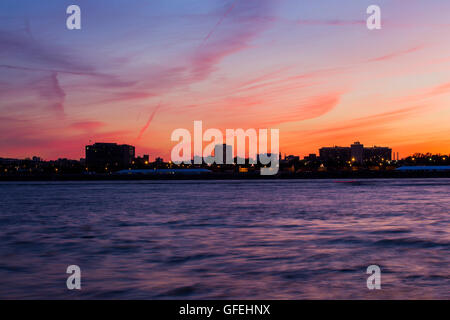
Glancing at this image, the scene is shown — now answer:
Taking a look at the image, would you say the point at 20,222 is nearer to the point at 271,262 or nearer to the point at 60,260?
the point at 60,260

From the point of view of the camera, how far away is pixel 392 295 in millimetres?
11586

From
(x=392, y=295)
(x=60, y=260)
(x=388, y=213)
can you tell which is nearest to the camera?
(x=392, y=295)

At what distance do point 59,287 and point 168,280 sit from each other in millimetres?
3084

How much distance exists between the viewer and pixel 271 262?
53.5ft

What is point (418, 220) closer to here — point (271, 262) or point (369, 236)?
point (369, 236)

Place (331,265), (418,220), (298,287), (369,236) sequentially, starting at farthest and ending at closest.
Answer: (418,220)
(369,236)
(331,265)
(298,287)

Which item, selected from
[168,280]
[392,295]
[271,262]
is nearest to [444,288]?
[392,295]

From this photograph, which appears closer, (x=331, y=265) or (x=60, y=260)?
(x=331, y=265)

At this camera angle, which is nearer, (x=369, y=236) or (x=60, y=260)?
(x=60, y=260)
